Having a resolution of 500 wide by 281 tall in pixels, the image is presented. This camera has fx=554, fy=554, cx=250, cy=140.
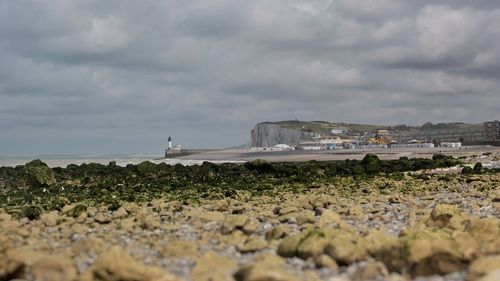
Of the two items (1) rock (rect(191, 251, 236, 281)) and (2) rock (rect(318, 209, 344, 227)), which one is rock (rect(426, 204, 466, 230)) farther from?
(1) rock (rect(191, 251, 236, 281))

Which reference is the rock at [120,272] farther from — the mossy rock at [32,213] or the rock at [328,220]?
the mossy rock at [32,213]

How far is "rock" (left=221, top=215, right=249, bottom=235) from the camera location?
10.8 m

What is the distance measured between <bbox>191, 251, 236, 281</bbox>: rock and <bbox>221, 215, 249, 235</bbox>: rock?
238 centimetres

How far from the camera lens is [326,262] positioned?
26.5 ft

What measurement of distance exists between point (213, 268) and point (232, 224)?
3.08m

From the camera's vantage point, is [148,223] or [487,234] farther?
[148,223]

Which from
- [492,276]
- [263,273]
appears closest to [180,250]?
[263,273]

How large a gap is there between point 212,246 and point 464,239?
165 inches

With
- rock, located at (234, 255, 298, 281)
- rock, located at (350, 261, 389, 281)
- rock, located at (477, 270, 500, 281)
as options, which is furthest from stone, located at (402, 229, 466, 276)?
rock, located at (234, 255, 298, 281)

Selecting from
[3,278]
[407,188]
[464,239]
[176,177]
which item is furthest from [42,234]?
[176,177]

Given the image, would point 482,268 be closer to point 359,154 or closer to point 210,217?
point 210,217

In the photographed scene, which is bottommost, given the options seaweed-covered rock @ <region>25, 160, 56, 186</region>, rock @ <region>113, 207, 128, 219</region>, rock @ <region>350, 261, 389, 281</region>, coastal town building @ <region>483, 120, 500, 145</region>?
rock @ <region>350, 261, 389, 281</region>

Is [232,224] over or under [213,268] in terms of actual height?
over

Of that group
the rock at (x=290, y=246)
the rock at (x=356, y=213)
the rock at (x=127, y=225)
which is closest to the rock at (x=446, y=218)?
the rock at (x=356, y=213)
